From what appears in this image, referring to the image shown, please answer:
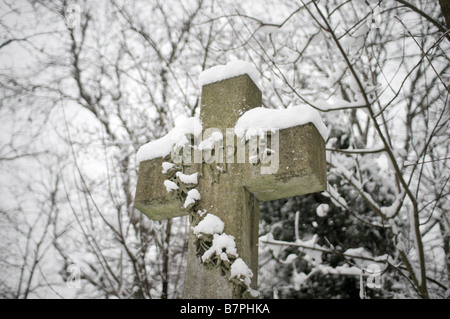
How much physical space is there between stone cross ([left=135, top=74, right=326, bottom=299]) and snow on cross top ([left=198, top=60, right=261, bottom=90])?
1.4 inches

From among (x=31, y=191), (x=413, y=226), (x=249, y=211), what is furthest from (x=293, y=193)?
(x=31, y=191)

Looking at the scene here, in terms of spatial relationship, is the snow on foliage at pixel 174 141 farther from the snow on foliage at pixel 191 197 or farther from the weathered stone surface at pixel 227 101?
the snow on foliage at pixel 191 197

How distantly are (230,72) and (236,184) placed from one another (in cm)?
81

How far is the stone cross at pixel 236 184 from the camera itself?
1742 mm

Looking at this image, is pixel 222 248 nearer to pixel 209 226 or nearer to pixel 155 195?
pixel 209 226

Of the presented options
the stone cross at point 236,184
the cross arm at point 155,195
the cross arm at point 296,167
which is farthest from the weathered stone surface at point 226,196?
the cross arm at point 155,195

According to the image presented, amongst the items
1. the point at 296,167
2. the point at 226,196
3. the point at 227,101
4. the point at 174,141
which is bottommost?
the point at 226,196

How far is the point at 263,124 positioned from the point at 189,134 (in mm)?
535

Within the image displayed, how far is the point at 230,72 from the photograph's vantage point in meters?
2.24

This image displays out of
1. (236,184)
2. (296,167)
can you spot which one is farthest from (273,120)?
(236,184)

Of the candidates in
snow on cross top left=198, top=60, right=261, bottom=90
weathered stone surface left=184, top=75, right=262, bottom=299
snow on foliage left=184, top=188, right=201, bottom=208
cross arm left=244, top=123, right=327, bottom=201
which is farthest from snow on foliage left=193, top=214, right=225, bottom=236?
snow on cross top left=198, top=60, right=261, bottom=90
